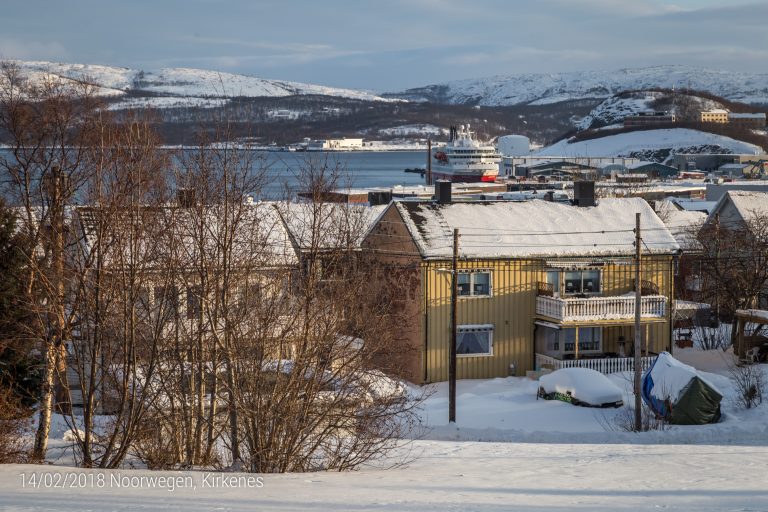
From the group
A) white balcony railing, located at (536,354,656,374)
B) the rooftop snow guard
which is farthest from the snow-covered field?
white balcony railing, located at (536,354,656,374)

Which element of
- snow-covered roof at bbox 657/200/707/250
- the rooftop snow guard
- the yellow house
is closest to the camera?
the rooftop snow guard

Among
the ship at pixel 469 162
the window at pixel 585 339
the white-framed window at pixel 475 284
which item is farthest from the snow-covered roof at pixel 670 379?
the ship at pixel 469 162

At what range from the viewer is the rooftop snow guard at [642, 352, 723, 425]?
2092 centimetres

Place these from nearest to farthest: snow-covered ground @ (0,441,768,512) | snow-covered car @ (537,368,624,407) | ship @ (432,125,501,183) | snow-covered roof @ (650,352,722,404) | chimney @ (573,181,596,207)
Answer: snow-covered ground @ (0,441,768,512), snow-covered roof @ (650,352,722,404), snow-covered car @ (537,368,624,407), chimney @ (573,181,596,207), ship @ (432,125,501,183)

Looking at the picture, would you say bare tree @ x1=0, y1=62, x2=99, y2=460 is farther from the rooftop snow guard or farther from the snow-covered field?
the rooftop snow guard

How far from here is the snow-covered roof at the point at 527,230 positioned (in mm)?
27406

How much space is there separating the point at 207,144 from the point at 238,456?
14.1 ft

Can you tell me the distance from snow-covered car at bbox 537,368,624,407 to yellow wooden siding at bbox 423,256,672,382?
411 centimetres

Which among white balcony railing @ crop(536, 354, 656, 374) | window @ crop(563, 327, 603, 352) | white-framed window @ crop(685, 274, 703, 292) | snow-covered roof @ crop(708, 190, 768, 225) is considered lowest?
white balcony railing @ crop(536, 354, 656, 374)

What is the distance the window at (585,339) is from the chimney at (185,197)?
15.5 metres

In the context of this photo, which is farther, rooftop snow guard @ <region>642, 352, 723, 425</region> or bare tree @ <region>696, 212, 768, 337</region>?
bare tree @ <region>696, 212, 768, 337</region>

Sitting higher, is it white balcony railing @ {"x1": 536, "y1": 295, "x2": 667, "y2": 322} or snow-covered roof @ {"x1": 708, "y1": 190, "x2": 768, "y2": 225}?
snow-covered roof @ {"x1": 708, "y1": 190, "x2": 768, "y2": 225}

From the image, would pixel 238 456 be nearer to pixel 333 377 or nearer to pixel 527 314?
pixel 333 377

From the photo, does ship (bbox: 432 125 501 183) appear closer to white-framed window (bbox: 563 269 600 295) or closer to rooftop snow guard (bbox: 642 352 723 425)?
white-framed window (bbox: 563 269 600 295)
